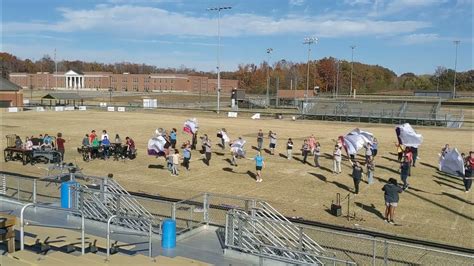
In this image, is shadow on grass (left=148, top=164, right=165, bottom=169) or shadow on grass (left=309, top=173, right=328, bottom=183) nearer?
shadow on grass (left=309, top=173, right=328, bottom=183)

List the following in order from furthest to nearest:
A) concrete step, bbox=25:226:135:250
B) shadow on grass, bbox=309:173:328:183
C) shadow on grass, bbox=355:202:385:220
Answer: shadow on grass, bbox=309:173:328:183 → shadow on grass, bbox=355:202:385:220 → concrete step, bbox=25:226:135:250

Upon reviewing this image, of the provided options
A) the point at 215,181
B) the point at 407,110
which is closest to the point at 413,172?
the point at 215,181

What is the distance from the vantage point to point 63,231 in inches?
410

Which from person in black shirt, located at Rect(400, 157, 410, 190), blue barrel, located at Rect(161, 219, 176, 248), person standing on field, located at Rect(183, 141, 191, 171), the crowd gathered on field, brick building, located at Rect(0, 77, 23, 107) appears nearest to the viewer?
blue barrel, located at Rect(161, 219, 176, 248)

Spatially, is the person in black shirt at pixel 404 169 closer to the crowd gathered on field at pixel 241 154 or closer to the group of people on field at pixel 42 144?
the crowd gathered on field at pixel 241 154

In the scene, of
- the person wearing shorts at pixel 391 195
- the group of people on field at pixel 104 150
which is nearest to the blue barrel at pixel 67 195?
the person wearing shorts at pixel 391 195

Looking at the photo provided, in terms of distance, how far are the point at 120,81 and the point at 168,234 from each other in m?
172

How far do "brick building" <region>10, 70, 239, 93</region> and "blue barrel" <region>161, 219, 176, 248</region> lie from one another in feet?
523

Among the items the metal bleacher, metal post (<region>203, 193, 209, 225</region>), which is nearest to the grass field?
metal post (<region>203, 193, 209, 225</region>)

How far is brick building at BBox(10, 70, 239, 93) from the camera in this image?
173 metres

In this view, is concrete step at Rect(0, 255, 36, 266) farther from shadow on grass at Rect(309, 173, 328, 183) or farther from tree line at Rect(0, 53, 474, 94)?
tree line at Rect(0, 53, 474, 94)

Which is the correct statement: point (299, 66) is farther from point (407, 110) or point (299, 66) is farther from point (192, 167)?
point (192, 167)

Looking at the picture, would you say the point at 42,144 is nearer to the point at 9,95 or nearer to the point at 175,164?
the point at 175,164

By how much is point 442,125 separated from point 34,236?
5401 cm
